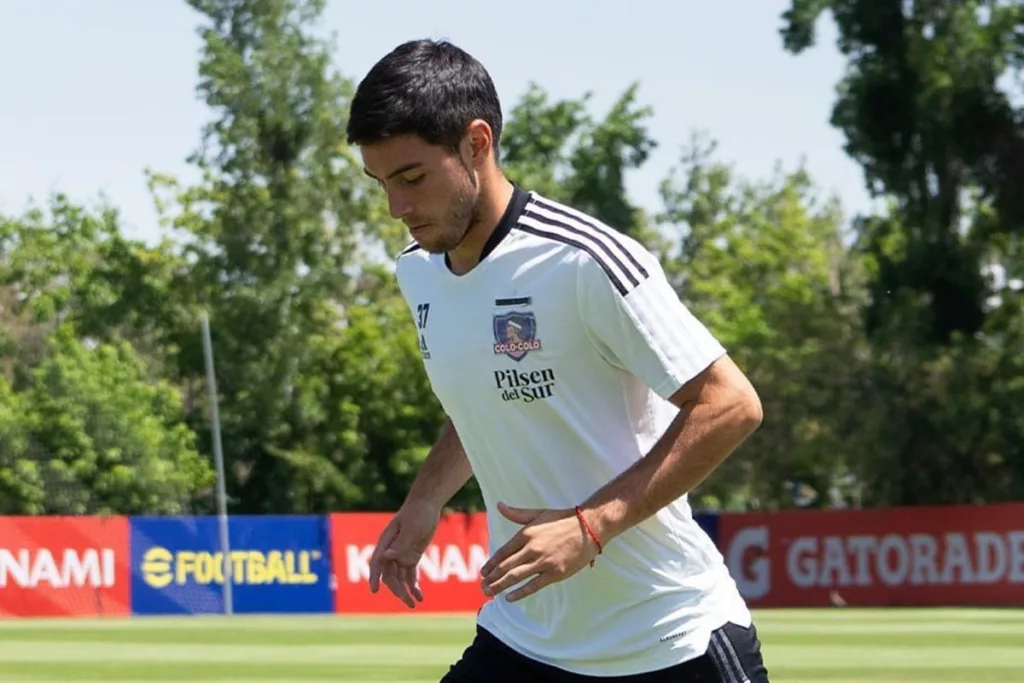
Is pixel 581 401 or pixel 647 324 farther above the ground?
pixel 647 324

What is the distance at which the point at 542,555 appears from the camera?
4262 mm

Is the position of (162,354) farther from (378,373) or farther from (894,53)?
(894,53)

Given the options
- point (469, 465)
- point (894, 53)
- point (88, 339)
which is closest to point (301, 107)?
point (88, 339)

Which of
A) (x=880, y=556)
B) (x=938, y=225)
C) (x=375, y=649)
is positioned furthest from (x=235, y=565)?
(x=938, y=225)

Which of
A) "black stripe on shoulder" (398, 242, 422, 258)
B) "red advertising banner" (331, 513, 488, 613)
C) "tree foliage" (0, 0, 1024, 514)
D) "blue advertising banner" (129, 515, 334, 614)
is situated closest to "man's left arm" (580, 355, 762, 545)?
"black stripe on shoulder" (398, 242, 422, 258)

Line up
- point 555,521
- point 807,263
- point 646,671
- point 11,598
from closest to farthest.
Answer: point 555,521
point 646,671
point 11,598
point 807,263

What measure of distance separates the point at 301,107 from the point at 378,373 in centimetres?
785

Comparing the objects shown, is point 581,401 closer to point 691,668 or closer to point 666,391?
point 666,391

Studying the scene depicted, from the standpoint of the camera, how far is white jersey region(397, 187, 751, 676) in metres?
4.40

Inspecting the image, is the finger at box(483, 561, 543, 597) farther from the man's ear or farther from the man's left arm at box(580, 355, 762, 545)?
the man's ear

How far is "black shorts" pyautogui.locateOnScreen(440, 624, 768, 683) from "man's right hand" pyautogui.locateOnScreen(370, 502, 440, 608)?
37 cm

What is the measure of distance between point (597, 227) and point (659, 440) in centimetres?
50

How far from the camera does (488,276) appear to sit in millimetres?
4648

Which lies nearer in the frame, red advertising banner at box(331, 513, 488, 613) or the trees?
red advertising banner at box(331, 513, 488, 613)
